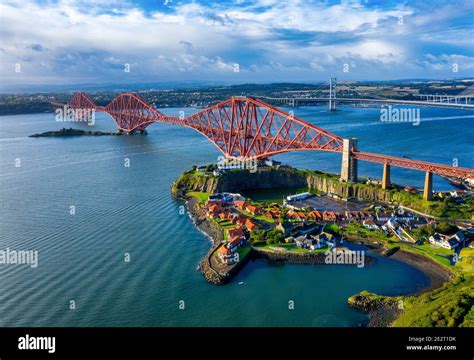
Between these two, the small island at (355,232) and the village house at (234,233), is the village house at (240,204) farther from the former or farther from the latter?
the village house at (234,233)

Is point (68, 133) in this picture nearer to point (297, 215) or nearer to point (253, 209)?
point (253, 209)

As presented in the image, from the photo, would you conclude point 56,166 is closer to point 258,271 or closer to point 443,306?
point 258,271

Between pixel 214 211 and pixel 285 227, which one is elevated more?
pixel 214 211

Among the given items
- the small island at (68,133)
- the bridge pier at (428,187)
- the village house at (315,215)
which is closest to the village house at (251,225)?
the village house at (315,215)

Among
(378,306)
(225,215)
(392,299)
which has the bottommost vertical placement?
(378,306)

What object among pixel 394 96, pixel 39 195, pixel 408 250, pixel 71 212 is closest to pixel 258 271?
pixel 408 250

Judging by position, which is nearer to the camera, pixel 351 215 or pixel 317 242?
pixel 317 242

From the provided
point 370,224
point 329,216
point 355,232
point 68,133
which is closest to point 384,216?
point 370,224
